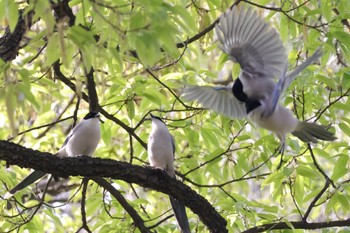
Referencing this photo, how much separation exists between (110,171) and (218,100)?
0.73 metres

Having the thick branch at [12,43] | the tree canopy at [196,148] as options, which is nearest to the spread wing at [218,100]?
the tree canopy at [196,148]

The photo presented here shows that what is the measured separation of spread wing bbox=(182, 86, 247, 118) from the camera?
2.96m

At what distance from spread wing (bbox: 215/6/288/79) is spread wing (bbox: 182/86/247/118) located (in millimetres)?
299

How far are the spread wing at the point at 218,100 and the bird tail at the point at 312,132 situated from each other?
10.8 inches

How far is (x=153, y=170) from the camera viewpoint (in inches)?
101

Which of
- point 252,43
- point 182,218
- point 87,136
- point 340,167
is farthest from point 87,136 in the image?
point 340,167

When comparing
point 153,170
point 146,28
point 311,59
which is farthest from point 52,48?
point 311,59

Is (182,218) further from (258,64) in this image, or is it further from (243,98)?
(258,64)

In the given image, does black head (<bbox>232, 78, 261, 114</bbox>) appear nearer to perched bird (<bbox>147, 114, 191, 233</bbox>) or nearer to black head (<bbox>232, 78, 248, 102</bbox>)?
black head (<bbox>232, 78, 248, 102</bbox>)

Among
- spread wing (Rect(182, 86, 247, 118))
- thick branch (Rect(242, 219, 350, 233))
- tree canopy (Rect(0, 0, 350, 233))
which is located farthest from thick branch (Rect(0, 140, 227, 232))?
spread wing (Rect(182, 86, 247, 118))

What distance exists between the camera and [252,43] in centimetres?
259

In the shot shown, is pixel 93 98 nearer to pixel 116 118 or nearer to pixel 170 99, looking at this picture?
pixel 116 118

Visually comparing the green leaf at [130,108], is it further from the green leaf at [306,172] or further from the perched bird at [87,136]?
the green leaf at [306,172]

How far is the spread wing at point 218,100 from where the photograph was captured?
296 centimetres
